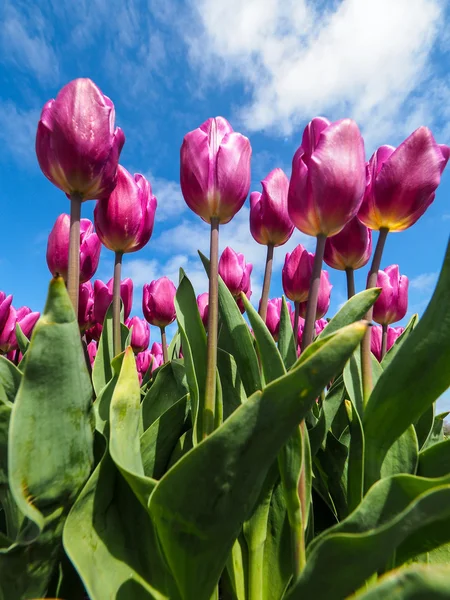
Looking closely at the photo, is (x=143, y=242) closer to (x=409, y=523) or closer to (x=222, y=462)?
(x=222, y=462)

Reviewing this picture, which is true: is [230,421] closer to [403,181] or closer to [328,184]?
[328,184]

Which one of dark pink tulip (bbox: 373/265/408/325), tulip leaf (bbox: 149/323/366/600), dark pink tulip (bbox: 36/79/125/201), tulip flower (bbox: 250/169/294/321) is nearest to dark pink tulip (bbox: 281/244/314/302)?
tulip flower (bbox: 250/169/294/321)

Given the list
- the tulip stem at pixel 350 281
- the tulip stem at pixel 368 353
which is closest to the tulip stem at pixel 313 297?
the tulip stem at pixel 368 353

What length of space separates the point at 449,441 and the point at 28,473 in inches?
23.7

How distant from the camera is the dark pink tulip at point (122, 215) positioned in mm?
1033

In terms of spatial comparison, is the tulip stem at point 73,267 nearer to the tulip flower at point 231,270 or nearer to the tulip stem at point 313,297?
the tulip stem at point 313,297

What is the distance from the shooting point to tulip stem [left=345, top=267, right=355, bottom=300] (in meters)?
1.01

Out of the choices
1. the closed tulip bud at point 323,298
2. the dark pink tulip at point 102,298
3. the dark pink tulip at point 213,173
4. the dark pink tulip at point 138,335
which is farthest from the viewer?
the dark pink tulip at point 138,335

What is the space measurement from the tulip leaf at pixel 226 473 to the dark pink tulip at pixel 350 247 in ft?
1.76

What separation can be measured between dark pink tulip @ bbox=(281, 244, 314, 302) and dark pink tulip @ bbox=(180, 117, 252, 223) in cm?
50

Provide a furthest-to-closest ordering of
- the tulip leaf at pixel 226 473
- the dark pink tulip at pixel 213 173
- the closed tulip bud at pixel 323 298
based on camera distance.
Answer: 1. the closed tulip bud at pixel 323 298
2. the dark pink tulip at pixel 213 173
3. the tulip leaf at pixel 226 473

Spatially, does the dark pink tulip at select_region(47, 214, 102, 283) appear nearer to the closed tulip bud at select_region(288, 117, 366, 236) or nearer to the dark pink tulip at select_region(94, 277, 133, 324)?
the dark pink tulip at select_region(94, 277, 133, 324)

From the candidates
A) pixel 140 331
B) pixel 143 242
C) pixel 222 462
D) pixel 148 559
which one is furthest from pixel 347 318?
pixel 140 331

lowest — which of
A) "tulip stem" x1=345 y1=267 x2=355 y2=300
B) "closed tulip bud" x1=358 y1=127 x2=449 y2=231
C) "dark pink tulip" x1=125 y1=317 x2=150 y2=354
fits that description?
"tulip stem" x1=345 y1=267 x2=355 y2=300
